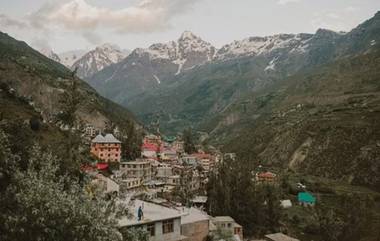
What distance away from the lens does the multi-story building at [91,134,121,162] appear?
109 meters

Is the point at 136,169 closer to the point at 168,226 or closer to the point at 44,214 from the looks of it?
the point at 168,226

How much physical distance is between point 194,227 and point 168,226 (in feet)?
23.6

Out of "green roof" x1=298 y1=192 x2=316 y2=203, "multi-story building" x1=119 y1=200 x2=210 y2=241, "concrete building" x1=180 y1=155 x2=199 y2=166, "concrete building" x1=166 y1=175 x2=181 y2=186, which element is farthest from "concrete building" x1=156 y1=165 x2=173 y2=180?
"multi-story building" x1=119 y1=200 x2=210 y2=241

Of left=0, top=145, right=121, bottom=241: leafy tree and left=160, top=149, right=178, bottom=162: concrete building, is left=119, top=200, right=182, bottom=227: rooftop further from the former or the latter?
left=160, top=149, right=178, bottom=162: concrete building

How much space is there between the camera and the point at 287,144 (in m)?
166

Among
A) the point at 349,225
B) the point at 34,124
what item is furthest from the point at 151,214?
the point at 34,124

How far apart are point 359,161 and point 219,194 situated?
70.1m

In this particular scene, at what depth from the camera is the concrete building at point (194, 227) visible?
129 feet

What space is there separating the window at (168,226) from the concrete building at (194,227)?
14.3 feet

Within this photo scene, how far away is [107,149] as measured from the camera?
109688mm

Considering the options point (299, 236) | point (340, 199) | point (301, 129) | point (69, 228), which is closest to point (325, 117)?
point (301, 129)

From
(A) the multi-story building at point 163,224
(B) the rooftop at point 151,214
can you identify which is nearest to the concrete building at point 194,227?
(A) the multi-story building at point 163,224

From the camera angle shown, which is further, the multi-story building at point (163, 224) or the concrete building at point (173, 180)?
the concrete building at point (173, 180)

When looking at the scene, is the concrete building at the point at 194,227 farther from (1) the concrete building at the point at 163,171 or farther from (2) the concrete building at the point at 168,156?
(2) the concrete building at the point at 168,156
